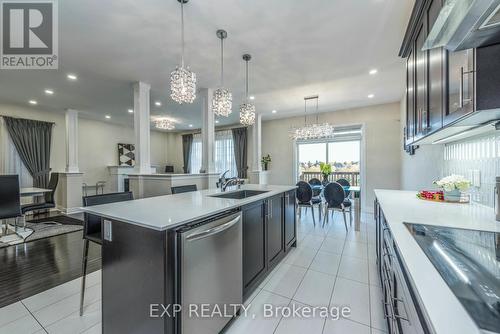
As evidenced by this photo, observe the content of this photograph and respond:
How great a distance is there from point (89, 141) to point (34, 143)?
4.30 ft

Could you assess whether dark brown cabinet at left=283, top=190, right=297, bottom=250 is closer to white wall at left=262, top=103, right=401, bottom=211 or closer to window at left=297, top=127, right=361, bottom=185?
white wall at left=262, top=103, right=401, bottom=211

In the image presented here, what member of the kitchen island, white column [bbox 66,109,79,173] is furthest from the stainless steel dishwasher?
white column [bbox 66,109,79,173]

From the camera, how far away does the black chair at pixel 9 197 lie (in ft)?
10.0

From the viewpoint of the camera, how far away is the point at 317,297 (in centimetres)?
187

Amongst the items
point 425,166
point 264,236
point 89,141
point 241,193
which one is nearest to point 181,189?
point 241,193

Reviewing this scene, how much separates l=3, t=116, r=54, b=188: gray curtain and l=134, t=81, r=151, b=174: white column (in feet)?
12.9

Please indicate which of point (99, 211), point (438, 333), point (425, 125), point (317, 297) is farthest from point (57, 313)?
point (425, 125)

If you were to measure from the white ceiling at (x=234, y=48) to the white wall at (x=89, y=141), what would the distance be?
0.90 meters

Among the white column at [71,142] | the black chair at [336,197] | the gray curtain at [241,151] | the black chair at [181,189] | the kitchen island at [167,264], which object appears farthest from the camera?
the gray curtain at [241,151]

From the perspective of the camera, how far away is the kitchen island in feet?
3.60

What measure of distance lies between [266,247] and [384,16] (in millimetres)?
2623

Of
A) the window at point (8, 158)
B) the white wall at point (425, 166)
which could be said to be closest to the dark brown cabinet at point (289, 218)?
the white wall at point (425, 166)

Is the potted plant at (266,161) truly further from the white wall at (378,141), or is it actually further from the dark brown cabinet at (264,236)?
the dark brown cabinet at (264,236)

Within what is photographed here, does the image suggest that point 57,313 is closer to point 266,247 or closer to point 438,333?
point 266,247
